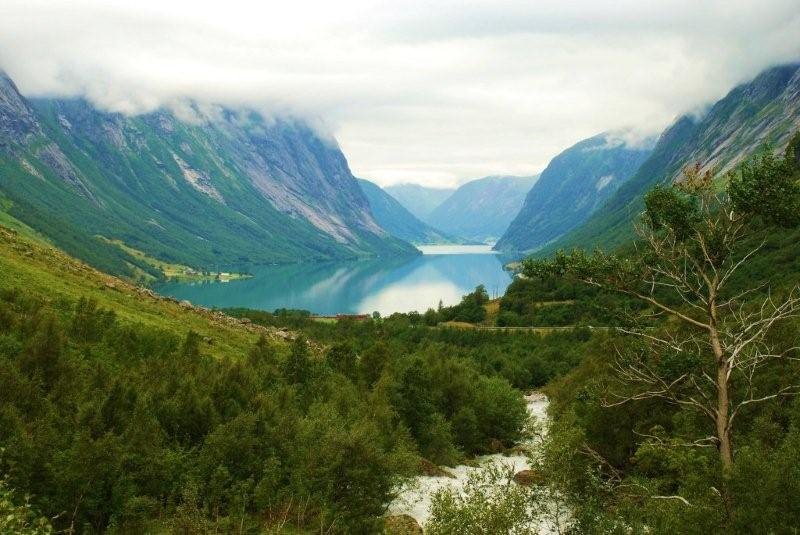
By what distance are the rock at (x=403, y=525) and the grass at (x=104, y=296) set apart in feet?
100

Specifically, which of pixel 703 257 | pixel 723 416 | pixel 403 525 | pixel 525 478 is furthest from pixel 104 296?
pixel 723 416

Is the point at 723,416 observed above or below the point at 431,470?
above

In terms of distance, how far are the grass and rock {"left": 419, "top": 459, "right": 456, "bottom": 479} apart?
23.0m

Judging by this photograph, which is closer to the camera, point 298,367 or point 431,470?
point 431,470

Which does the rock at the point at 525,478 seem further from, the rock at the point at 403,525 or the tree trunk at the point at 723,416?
the tree trunk at the point at 723,416

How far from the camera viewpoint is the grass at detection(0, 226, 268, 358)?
208ft

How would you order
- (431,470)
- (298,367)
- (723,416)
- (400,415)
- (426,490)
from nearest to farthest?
(723,416)
(426,490)
(431,470)
(298,367)
(400,415)

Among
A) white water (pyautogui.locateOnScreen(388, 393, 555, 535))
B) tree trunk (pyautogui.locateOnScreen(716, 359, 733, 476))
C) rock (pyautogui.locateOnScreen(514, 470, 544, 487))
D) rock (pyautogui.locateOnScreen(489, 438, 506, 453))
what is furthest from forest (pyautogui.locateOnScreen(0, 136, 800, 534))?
rock (pyautogui.locateOnScreen(514, 470, 544, 487))

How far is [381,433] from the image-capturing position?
49.5 metres

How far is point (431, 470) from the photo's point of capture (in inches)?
2163

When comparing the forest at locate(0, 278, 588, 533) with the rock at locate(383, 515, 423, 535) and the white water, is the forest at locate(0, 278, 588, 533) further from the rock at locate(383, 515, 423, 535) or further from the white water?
the rock at locate(383, 515, 423, 535)

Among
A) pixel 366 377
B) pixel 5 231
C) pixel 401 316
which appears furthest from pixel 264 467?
pixel 401 316

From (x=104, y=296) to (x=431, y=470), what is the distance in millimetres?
41949

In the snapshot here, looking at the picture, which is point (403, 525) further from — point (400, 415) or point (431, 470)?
point (400, 415)
